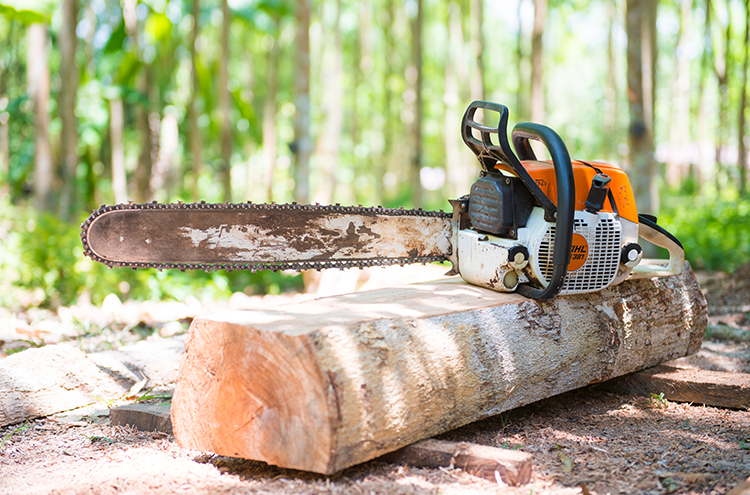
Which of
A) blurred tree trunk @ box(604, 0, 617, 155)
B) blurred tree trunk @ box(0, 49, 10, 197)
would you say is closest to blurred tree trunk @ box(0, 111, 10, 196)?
blurred tree trunk @ box(0, 49, 10, 197)

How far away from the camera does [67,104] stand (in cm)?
775

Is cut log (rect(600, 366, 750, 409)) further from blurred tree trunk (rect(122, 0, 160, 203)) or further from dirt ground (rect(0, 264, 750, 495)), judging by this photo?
blurred tree trunk (rect(122, 0, 160, 203))

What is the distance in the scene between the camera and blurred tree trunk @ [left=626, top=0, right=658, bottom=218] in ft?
21.5

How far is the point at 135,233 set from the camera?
7.72 ft

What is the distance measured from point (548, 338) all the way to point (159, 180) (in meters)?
11.1

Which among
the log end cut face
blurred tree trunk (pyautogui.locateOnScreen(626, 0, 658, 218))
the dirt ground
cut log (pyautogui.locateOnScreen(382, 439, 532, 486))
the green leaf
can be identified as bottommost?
the dirt ground

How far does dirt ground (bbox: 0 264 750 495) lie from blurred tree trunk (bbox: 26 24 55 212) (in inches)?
222

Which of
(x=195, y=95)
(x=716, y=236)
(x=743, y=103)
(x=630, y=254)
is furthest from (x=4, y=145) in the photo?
(x=630, y=254)

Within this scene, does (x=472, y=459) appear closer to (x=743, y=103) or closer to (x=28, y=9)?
(x=28, y=9)

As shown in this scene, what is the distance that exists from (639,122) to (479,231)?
496cm

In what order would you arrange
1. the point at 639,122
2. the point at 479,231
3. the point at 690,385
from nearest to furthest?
the point at 479,231
the point at 690,385
the point at 639,122

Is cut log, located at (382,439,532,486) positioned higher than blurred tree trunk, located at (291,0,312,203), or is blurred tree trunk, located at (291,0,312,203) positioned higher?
blurred tree trunk, located at (291,0,312,203)

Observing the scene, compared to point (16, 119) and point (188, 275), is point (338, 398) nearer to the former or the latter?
point (188, 275)

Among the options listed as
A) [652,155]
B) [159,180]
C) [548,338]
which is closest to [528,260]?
[548,338]
